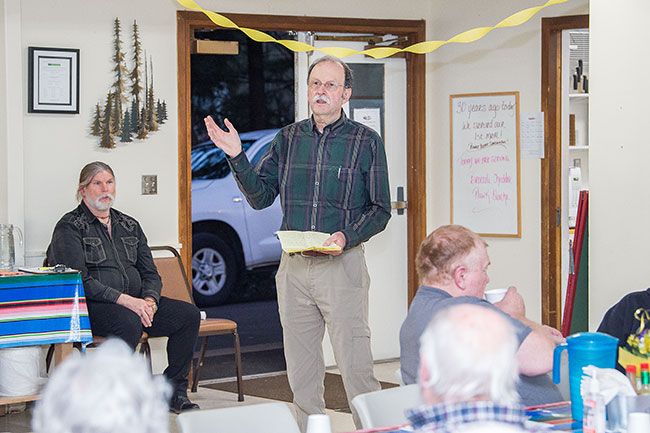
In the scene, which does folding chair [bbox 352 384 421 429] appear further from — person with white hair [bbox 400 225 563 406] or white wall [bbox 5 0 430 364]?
white wall [bbox 5 0 430 364]

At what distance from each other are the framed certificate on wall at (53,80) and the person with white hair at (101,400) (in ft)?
14.6

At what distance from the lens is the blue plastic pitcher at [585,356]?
2.83m

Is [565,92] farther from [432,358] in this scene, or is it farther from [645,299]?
[432,358]

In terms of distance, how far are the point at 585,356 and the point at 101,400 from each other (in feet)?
4.75

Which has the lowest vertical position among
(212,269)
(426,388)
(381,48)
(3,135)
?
(212,269)

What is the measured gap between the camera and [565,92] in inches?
263

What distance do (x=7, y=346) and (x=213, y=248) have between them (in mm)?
3582

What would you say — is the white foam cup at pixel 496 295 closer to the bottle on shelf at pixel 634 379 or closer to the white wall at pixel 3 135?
the bottle on shelf at pixel 634 379

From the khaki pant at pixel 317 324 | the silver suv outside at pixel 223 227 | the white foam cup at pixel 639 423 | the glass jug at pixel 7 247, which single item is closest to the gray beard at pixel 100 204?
the glass jug at pixel 7 247

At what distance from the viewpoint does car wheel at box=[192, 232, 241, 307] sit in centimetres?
886

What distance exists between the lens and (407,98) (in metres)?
7.28

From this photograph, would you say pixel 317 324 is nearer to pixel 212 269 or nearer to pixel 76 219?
pixel 76 219

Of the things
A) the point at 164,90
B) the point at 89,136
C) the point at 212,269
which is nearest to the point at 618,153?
the point at 164,90

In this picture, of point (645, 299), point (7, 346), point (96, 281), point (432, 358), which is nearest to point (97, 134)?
point (96, 281)
